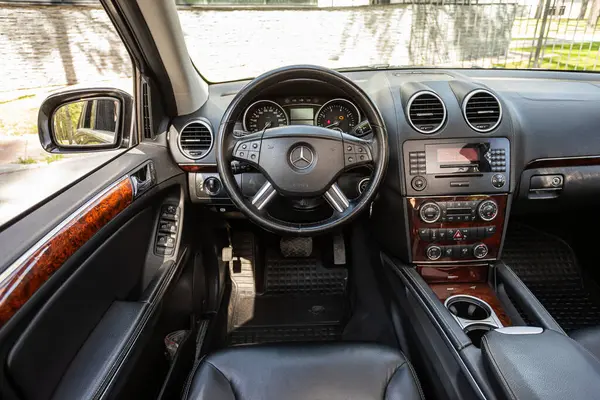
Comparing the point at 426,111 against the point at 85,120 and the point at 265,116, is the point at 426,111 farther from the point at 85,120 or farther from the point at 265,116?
the point at 85,120

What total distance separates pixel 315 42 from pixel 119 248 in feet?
26.8

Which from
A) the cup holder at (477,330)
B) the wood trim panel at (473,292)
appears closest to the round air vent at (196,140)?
the wood trim panel at (473,292)

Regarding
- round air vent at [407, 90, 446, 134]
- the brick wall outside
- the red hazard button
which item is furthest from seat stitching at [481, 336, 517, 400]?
the brick wall outside

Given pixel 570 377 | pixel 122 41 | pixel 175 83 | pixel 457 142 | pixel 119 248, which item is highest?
pixel 122 41

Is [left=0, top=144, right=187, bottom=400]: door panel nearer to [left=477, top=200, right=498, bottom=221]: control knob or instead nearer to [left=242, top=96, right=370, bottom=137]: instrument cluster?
[left=242, top=96, right=370, bottom=137]: instrument cluster

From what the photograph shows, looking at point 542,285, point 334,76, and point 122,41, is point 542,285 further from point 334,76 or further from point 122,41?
point 122,41

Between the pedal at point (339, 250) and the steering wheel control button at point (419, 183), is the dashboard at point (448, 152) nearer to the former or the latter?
the steering wheel control button at point (419, 183)

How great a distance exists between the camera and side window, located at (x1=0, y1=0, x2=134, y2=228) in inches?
57.8

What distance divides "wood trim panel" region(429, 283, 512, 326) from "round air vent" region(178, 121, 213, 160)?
1.24 metres

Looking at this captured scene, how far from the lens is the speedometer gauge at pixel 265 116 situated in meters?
2.03

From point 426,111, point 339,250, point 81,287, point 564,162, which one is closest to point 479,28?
Result: point 564,162

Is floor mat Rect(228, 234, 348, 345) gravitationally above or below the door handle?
below

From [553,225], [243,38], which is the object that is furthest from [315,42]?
[553,225]

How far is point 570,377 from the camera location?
3.58 ft
